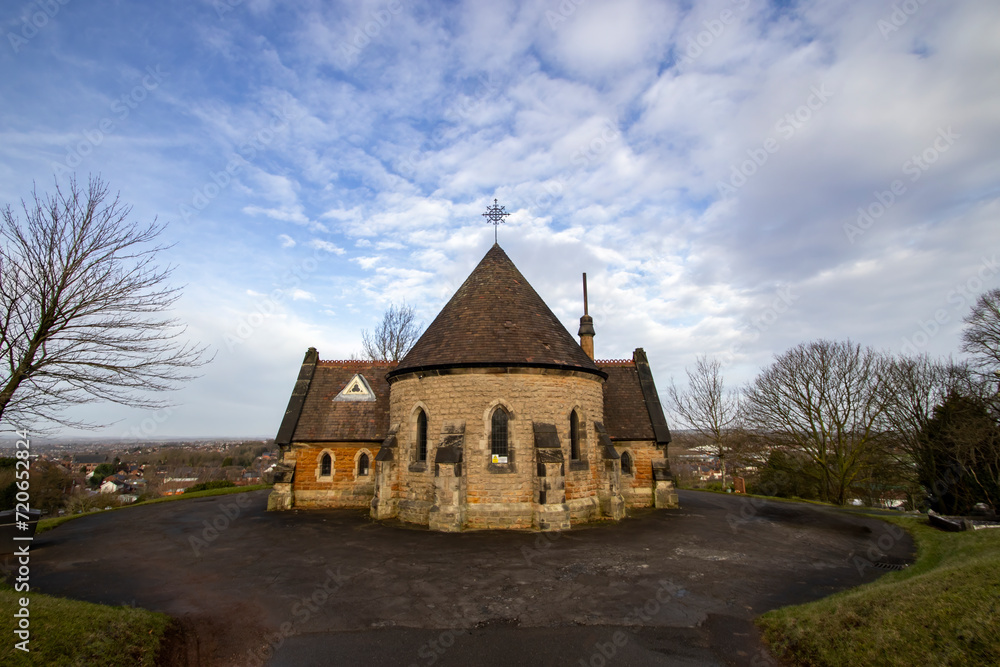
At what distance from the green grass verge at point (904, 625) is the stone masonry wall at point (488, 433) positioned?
27.2ft

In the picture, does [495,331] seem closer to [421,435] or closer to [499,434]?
[499,434]

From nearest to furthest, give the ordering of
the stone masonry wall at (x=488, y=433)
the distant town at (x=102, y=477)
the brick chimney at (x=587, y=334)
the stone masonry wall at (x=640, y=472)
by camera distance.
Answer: the stone masonry wall at (x=488, y=433) → the stone masonry wall at (x=640, y=472) → the distant town at (x=102, y=477) → the brick chimney at (x=587, y=334)

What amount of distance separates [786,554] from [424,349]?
12.5 metres

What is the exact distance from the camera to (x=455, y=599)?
8508 millimetres

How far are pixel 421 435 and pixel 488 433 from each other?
274cm

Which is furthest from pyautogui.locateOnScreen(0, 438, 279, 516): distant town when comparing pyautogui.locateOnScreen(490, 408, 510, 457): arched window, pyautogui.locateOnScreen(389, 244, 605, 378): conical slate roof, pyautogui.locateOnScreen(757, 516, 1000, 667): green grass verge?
pyautogui.locateOnScreen(757, 516, 1000, 667): green grass verge

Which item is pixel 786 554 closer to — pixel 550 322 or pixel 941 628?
pixel 941 628

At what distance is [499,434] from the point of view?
603 inches

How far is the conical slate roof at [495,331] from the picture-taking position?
1559 cm

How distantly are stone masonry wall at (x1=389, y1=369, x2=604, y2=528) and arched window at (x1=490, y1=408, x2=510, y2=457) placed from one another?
199 millimetres

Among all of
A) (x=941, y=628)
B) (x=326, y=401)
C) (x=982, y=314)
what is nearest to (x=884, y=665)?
(x=941, y=628)

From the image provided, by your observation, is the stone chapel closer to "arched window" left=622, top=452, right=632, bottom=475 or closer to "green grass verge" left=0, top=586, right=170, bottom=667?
"arched window" left=622, top=452, right=632, bottom=475

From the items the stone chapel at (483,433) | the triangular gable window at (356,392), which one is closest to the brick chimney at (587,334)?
the stone chapel at (483,433)

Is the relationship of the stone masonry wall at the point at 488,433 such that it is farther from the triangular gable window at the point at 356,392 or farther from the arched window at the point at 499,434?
the triangular gable window at the point at 356,392
